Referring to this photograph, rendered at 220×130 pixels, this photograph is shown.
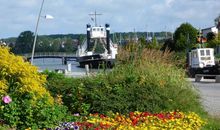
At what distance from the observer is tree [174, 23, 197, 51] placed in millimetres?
79988

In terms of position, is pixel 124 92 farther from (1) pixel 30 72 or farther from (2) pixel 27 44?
(2) pixel 27 44

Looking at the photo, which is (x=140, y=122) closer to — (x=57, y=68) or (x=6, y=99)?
(x=6, y=99)

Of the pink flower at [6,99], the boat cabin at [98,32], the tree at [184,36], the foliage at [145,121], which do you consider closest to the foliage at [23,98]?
the pink flower at [6,99]

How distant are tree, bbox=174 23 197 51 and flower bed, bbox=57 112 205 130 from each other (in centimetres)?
6885

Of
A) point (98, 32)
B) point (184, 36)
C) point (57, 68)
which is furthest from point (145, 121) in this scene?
point (184, 36)

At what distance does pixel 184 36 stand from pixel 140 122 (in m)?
75.3

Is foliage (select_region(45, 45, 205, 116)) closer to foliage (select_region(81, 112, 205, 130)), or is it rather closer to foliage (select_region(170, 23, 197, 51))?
foliage (select_region(81, 112, 205, 130))

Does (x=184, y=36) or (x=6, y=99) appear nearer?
(x=6, y=99)

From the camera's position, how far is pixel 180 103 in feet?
38.1

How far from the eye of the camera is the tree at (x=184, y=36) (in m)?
80.0

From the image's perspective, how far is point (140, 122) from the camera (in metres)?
9.20

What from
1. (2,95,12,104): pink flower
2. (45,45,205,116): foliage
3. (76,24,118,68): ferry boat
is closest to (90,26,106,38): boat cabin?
(76,24,118,68): ferry boat

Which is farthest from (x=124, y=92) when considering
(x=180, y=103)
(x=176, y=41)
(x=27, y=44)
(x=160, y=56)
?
(x=176, y=41)

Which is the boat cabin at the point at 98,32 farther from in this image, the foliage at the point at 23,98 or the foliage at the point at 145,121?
the foliage at the point at 23,98
